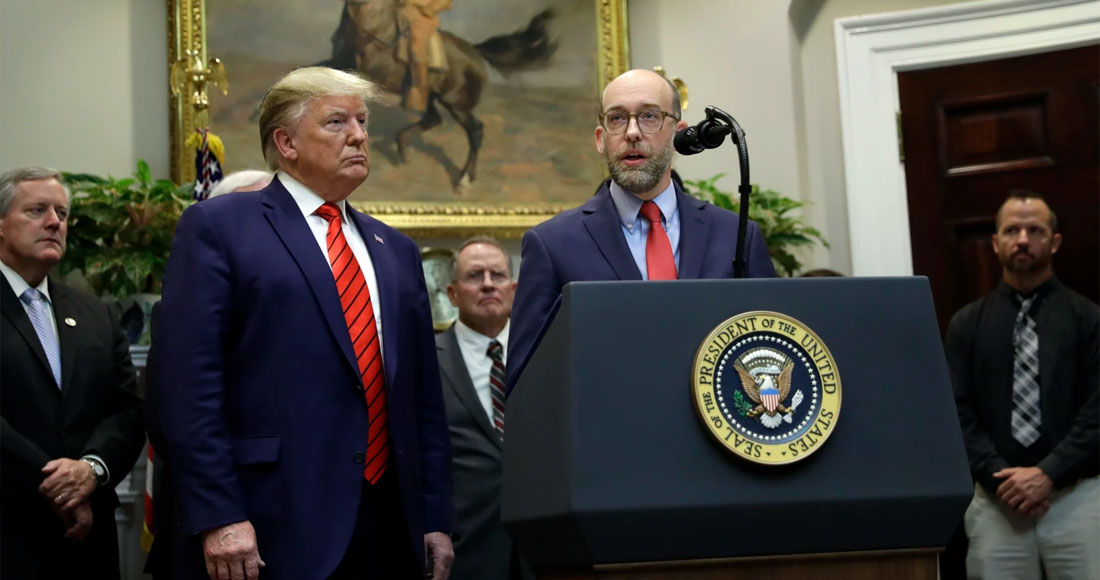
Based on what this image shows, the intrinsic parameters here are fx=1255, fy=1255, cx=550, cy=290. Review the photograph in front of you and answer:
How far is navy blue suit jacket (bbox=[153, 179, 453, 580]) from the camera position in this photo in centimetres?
238

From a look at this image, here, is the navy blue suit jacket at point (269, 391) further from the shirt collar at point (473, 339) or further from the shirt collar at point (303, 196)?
the shirt collar at point (473, 339)

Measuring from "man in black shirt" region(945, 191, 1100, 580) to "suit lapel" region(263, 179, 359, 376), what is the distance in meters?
2.98

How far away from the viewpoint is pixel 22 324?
357cm

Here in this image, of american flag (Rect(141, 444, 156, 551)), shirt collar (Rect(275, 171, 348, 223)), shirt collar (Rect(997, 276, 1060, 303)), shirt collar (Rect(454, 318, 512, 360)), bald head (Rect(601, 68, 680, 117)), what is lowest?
american flag (Rect(141, 444, 156, 551))

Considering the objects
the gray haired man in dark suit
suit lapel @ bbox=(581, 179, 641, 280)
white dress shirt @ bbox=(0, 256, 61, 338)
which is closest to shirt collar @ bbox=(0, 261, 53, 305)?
white dress shirt @ bbox=(0, 256, 61, 338)

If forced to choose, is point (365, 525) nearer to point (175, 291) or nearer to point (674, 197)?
point (175, 291)

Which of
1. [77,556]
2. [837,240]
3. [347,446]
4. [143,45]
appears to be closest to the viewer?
[347,446]

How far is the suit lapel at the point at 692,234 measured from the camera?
2.60 metres

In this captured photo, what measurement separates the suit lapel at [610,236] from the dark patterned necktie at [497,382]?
1.49 m

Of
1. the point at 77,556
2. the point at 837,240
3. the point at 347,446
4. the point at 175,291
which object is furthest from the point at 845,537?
the point at 837,240

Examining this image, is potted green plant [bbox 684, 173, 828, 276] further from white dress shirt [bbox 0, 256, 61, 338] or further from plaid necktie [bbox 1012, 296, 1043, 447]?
white dress shirt [bbox 0, 256, 61, 338]

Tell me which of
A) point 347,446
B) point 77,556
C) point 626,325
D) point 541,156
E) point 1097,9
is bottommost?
point 77,556

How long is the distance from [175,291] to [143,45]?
343 centimetres

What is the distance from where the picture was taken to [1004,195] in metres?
5.79
